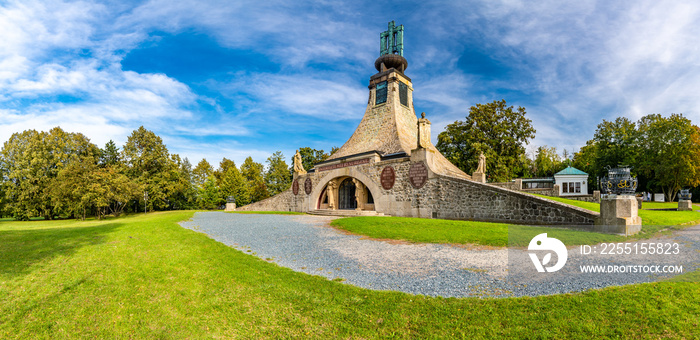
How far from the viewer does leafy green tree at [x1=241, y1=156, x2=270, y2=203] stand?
158 feet

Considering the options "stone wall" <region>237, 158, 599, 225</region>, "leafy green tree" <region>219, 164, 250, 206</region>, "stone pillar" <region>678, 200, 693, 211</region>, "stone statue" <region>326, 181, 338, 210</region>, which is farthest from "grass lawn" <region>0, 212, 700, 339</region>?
"leafy green tree" <region>219, 164, 250, 206</region>

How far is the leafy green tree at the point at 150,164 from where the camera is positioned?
41.9 metres

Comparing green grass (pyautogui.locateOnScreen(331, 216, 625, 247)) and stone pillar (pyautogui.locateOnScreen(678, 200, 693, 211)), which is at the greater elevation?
stone pillar (pyautogui.locateOnScreen(678, 200, 693, 211))

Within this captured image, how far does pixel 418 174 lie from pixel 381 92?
12829 millimetres

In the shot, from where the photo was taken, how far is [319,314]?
4.51 m

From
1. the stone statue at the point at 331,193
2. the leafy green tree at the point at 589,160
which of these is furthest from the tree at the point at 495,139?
the leafy green tree at the point at 589,160

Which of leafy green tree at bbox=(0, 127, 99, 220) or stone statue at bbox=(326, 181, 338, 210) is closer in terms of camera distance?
stone statue at bbox=(326, 181, 338, 210)

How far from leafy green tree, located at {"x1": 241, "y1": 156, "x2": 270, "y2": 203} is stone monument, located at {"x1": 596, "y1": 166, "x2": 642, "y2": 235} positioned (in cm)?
4348

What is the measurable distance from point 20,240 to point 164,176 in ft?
129

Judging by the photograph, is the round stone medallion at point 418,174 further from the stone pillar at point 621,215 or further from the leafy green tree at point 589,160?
the leafy green tree at point 589,160

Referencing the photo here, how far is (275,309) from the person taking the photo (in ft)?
15.4

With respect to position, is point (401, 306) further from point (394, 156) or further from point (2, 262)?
point (394, 156)

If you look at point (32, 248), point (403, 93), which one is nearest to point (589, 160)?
point (403, 93)

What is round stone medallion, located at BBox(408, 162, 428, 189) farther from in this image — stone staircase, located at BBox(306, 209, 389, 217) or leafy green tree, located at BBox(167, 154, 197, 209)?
leafy green tree, located at BBox(167, 154, 197, 209)
